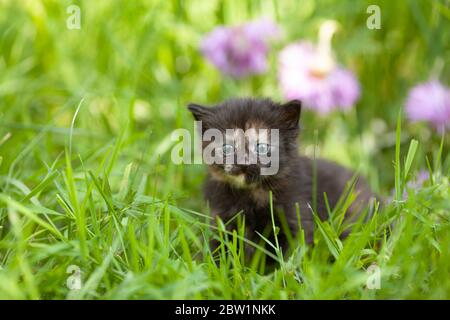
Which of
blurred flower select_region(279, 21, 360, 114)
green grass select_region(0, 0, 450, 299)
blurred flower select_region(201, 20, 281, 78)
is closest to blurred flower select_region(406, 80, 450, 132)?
green grass select_region(0, 0, 450, 299)

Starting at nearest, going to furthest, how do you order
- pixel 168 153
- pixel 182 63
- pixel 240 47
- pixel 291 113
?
pixel 291 113
pixel 168 153
pixel 240 47
pixel 182 63

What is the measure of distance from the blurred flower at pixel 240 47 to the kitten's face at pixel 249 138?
101 centimetres

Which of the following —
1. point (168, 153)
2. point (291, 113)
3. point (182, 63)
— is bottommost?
point (168, 153)

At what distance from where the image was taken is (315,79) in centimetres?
358

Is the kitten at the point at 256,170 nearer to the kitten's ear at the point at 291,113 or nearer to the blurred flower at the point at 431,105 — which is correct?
the kitten's ear at the point at 291,113

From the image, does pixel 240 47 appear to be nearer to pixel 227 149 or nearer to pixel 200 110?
pixel 200 110

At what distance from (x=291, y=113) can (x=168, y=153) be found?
87cm

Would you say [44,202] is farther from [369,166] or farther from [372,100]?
[372,100]

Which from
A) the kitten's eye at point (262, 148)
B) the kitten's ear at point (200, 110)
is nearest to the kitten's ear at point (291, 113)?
the kitten's eye at point (262, 148)

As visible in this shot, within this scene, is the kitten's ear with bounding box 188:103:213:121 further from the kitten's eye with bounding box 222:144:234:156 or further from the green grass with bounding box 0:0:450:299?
the green grass with bounding box 0:0:450:299

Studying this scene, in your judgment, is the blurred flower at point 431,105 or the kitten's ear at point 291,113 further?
the blurred flower at point 431,105

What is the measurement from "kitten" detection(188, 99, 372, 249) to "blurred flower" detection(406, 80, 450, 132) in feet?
3.16

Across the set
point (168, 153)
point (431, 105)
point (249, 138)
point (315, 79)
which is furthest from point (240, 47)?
point (249, 138)

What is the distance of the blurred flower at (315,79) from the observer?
3.52 meters
